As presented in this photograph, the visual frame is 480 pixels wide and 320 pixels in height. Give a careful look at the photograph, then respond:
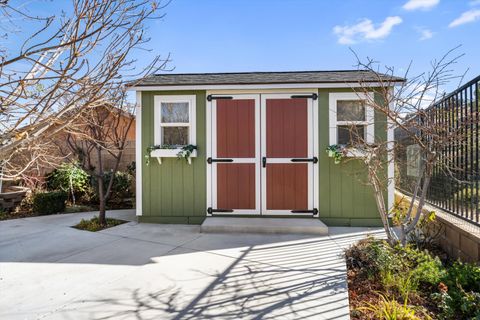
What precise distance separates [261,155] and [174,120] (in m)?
1.74

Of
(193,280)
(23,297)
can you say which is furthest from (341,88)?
(23,297)

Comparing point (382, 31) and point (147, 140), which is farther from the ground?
point (382, 31)

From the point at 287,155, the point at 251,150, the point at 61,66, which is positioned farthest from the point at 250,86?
the point at 61,66

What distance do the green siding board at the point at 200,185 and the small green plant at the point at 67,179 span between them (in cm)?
275

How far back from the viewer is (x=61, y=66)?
1.79 meters

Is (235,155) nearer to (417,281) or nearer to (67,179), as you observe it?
(417,281)

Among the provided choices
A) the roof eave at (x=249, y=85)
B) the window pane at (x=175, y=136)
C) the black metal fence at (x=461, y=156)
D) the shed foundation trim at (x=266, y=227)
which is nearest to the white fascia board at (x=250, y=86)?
the roof eave at (x=249, y=85)

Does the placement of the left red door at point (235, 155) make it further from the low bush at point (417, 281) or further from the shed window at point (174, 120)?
the low bush at point (417, 281)

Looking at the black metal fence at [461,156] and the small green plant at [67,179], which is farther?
the small green plant at [67,179]

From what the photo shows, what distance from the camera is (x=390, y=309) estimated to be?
1.94 meters

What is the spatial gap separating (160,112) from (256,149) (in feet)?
6.25

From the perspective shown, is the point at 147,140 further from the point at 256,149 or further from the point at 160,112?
the point at 256,149

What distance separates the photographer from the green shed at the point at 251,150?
4.94m

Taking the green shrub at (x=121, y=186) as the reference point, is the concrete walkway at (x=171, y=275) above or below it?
below
